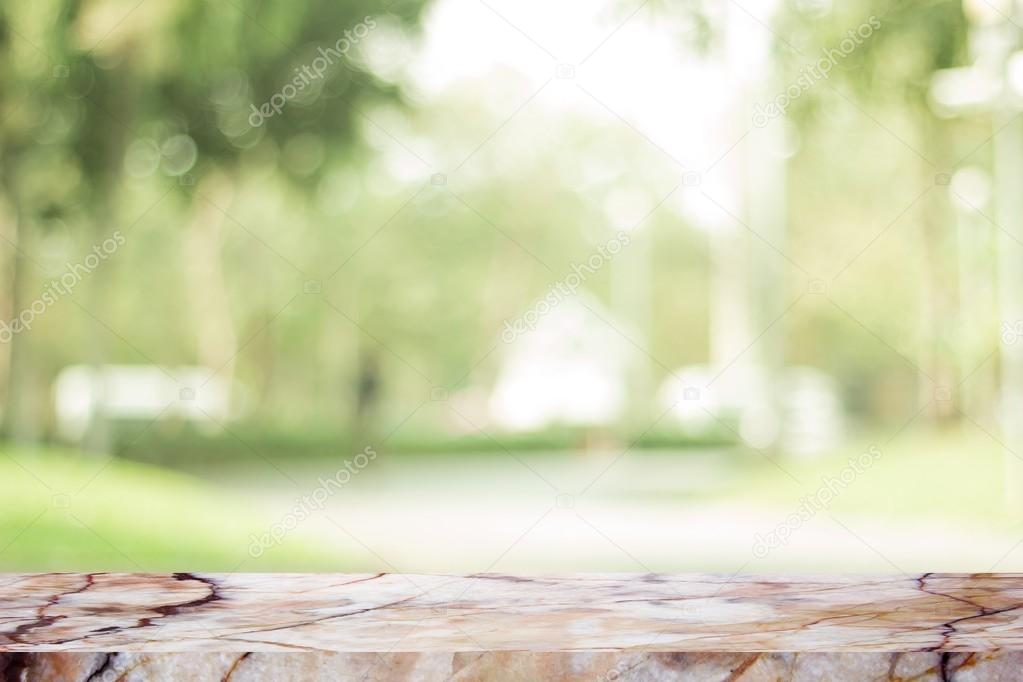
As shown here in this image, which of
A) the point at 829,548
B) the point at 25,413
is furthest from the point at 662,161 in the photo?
the point at 829,548

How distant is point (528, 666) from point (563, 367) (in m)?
27.2

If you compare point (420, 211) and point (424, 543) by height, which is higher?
point (420, 211)

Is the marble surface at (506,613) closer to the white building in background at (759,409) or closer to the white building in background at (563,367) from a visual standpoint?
the white building in background at (759,409)

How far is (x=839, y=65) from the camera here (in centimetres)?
1180

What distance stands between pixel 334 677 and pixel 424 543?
7923 mm

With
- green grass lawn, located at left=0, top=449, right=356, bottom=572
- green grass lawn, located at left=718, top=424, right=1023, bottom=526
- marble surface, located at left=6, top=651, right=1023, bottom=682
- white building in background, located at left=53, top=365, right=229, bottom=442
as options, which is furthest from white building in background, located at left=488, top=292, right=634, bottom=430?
marble surface, located at left=6, top=651, right=1023, bottom=682

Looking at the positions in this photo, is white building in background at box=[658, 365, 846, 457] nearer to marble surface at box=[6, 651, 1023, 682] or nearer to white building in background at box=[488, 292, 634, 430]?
white building in background at box=[488, 292, 634, 430]

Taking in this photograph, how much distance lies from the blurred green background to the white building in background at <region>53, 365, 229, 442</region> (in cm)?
18

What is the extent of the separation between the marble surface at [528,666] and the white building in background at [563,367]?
26.4 metres

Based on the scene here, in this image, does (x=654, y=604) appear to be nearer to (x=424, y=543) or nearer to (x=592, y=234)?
(x=424, y=543)

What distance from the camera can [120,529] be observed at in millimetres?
9547

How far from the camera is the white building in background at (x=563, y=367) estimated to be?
29609 millimetres

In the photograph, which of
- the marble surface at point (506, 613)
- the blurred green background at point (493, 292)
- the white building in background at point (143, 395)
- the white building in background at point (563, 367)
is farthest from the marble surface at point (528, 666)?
the white building in background at point (563, 367)

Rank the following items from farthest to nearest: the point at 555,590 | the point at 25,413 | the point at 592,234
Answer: the point at 592,234
the point at 25,413
the point at 555,590
